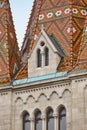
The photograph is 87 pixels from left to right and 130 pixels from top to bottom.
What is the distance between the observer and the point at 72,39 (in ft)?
91.5

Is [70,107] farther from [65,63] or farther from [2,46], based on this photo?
[2,46]

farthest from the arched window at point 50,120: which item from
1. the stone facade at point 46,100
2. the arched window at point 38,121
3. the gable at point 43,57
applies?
the gable at point 43,57

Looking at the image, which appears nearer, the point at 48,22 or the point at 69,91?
the point at 69,91

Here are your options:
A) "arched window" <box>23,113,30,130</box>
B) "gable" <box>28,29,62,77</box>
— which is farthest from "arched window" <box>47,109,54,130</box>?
"gable" <box>28,29,62,77</box>

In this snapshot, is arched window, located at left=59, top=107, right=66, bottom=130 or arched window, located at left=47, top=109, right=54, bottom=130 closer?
arched window, located at left=59, top=107, right=66, bottom=130

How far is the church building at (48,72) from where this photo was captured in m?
26.5

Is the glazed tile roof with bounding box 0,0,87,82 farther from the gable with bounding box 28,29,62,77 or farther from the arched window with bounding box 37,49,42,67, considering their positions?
the arched window with bounding box 37,49,42,67

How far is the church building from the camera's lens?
87.0 feet

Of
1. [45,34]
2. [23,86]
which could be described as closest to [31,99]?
[23,86]

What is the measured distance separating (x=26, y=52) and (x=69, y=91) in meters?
4.57

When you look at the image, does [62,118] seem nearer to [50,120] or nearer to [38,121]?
[50,120]

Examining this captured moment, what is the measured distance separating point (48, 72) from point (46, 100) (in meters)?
1.24

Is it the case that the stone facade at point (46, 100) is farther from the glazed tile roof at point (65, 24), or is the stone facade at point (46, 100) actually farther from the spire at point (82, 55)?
the glazed tile roof at point (65, 24)

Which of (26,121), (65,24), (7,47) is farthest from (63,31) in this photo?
(26,121)
